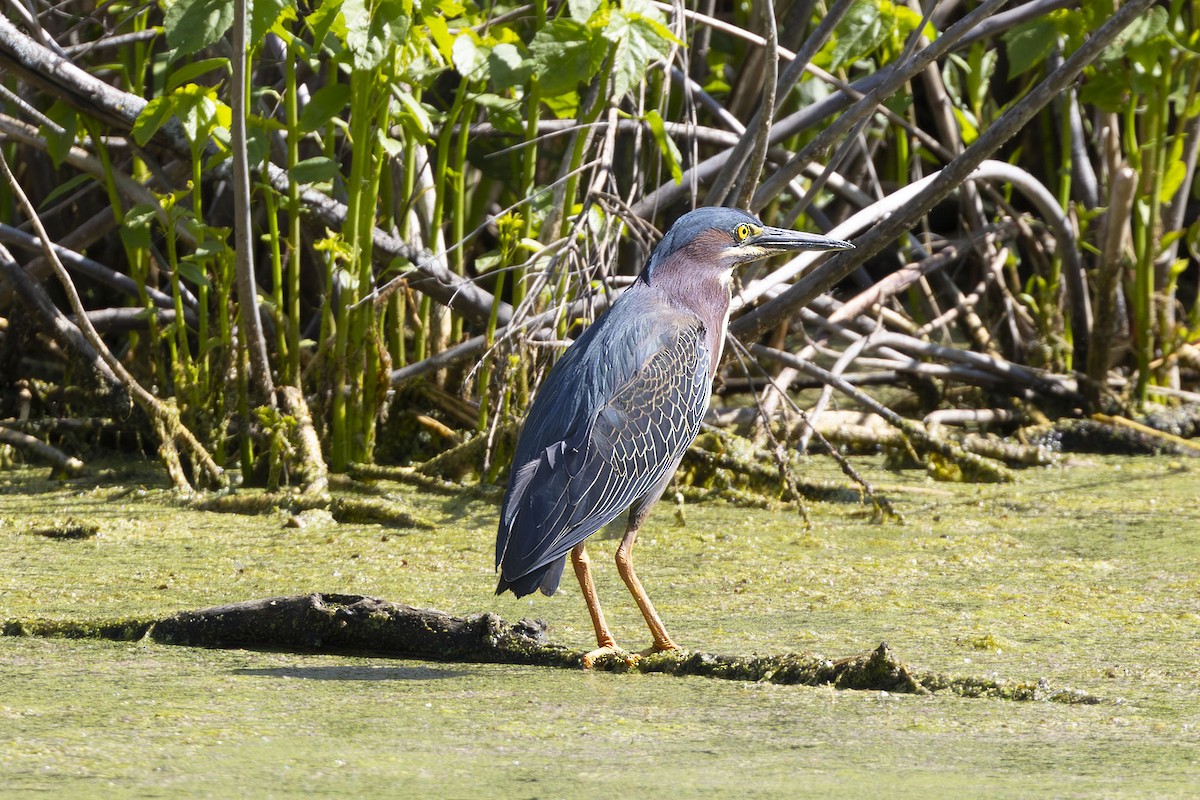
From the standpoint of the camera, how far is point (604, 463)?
8.93 feet

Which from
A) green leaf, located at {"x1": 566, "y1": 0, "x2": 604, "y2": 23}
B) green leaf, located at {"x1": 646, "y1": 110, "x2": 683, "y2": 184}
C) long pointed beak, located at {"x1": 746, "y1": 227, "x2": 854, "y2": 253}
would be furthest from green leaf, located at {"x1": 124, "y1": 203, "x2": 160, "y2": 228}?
long pointed beak, located at {"x1": 746, "y1": 227, "x2": 854, "y2": 253}

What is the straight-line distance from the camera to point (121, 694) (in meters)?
2.17

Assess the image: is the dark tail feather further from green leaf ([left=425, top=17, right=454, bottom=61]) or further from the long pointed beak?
green leaf ([left=425, top=17, right=454, bottom=61])

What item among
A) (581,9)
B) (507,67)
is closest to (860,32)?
(581,9)

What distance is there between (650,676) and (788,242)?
3.57 ft

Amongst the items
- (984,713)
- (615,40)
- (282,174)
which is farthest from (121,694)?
(282,174)

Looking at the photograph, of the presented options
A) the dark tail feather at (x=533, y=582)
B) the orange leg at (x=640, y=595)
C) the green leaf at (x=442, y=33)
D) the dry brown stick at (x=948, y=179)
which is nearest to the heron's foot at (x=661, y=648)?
the orange leg at (x=640, y=595)

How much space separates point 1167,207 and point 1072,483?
4.80ft

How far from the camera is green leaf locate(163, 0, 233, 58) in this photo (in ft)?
10.1

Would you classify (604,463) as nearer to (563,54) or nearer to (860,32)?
(563,54)

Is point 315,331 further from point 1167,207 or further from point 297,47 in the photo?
point 1167,207

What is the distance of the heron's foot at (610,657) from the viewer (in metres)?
2.42

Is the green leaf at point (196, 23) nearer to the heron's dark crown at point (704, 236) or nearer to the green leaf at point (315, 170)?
the green leaf at point (315, 170)

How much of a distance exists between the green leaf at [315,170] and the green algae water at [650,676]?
0.88 meters
